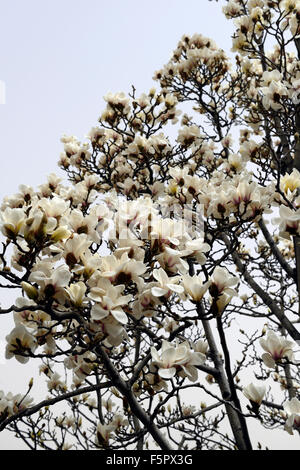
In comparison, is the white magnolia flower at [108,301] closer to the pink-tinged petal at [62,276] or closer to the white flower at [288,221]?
the pink-tinged petal at [62,276]

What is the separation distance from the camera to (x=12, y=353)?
152 centimetres

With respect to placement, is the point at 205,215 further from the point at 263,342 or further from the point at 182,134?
the point at 182,134

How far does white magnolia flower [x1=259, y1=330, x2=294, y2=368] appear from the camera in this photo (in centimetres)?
167

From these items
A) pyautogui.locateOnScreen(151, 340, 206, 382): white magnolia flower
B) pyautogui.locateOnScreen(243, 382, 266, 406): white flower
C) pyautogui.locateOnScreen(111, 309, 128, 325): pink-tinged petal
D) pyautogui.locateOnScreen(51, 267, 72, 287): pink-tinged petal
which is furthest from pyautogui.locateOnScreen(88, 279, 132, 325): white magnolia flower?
pyautogui.locateOnScreen(243, 382, 266, 406): white flower

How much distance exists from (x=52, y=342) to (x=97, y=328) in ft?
1.52

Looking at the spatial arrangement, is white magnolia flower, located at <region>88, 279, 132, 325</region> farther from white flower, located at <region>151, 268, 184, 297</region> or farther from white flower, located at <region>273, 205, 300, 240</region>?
white flower, located at <region>273, 205, 300, 240</region>

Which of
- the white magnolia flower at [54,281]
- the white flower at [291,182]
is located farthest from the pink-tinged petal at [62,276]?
the white flower at [291,182]

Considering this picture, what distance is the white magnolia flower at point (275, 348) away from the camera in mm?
1673

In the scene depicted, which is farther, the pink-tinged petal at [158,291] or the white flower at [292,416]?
the white flower at [292,416]

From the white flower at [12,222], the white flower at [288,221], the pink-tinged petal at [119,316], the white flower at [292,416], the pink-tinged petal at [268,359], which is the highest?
the white flower at [288,221]

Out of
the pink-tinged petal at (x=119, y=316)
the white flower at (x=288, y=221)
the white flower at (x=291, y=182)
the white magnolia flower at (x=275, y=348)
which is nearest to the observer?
the pink-tinged petal at (x=119, y=316)

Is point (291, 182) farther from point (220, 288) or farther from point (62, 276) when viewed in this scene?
point (62, 276)

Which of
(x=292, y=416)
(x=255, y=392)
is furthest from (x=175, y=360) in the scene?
(x=292, y=416)
